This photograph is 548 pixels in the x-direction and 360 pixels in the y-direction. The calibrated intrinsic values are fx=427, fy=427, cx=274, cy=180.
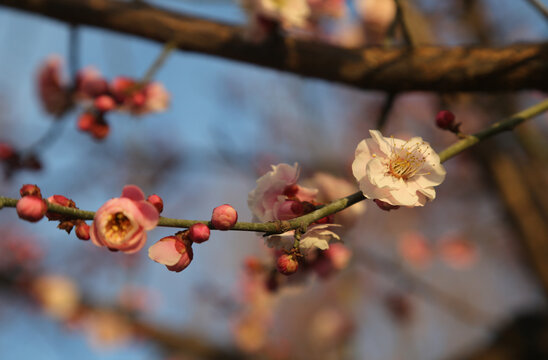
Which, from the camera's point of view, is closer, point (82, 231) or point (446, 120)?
point (82, 231)

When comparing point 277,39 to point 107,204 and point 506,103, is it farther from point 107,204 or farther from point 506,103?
point 506,103

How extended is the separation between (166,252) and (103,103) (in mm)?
677

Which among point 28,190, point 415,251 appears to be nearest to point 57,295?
point 415,251

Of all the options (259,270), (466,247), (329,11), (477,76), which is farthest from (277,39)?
(466,247)

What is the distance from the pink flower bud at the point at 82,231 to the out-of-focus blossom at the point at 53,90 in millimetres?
896

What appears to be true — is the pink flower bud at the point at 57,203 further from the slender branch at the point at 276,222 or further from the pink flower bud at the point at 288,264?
the pink flower bud at the point at 288,264

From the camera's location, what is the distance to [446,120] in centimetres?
74

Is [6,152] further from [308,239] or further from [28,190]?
[308,239]

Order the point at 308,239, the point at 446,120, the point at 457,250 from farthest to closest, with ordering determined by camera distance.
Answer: the point at 457,250, the point at 446,120, the point at 308,239

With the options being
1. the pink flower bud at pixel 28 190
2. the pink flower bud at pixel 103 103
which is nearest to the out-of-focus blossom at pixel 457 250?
the pink flower bud at pixel 103 103

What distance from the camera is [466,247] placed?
10.1 feet

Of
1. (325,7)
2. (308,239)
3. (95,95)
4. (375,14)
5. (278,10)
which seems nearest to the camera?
(308,239)

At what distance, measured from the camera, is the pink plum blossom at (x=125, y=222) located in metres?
0.56

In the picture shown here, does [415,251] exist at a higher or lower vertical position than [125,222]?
higher
